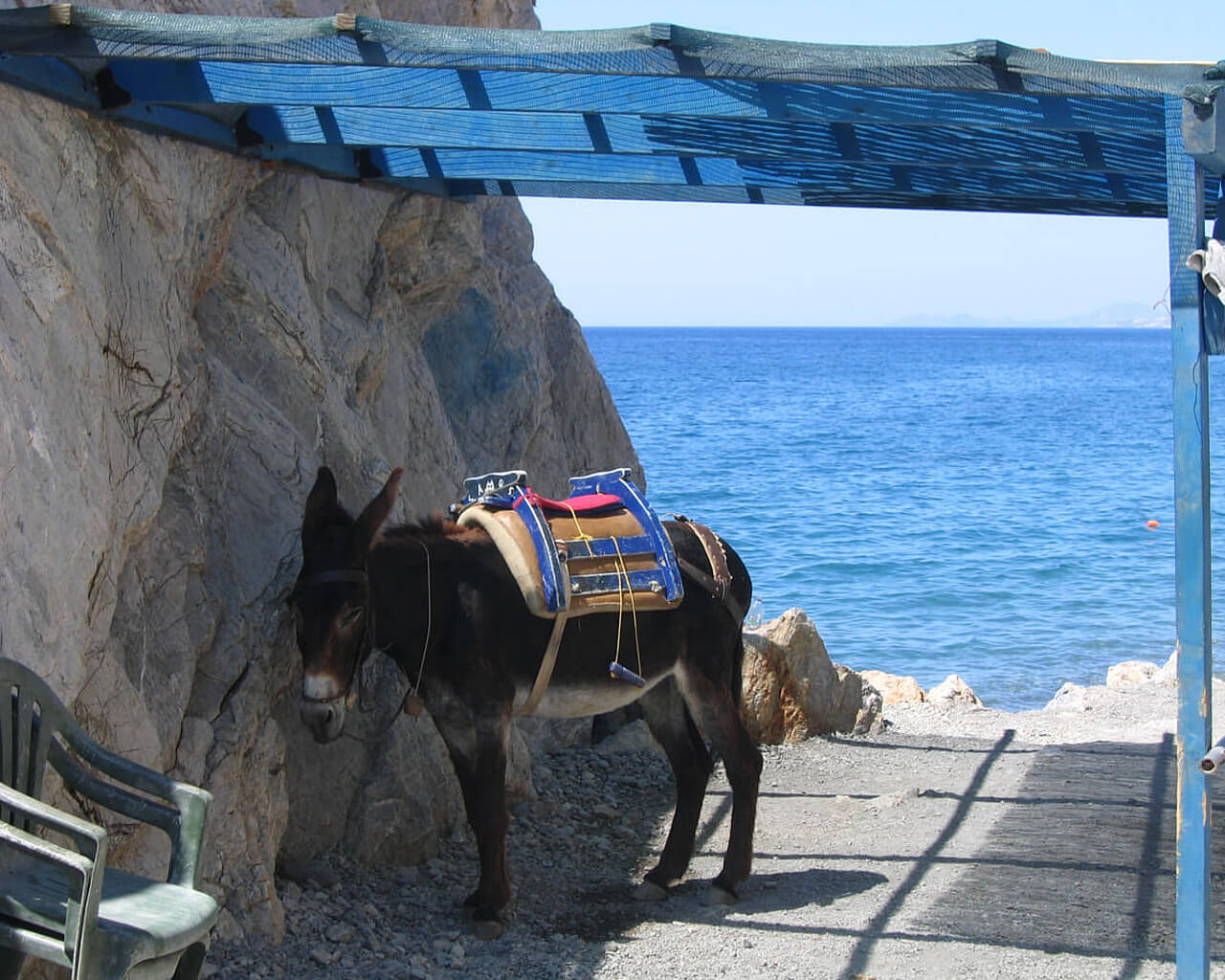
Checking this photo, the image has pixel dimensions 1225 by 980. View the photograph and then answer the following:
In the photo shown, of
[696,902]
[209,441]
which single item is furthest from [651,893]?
[209,441]

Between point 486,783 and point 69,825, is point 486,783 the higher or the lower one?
the lower one

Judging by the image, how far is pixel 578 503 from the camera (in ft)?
24.3

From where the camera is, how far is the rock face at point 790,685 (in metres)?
10.5

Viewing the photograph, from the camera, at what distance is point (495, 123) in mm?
7027

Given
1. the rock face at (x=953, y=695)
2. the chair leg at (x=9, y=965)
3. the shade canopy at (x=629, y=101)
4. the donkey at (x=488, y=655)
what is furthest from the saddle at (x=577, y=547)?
the rock face at (x=953, y=695)

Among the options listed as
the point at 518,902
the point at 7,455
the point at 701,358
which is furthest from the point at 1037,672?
the point at 701,358

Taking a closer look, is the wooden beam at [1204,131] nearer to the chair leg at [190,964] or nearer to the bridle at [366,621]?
the bridle at [366,621]

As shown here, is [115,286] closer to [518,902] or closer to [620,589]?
[620,589]

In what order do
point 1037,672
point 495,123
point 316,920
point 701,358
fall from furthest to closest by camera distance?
point 701,358 < point 1037,672 < point 495,123 < point 316,920

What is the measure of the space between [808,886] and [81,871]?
4.48 meters

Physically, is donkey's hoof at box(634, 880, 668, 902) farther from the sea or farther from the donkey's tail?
the sea

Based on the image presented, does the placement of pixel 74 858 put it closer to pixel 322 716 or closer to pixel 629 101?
pixel 322 716

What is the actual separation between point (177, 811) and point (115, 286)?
Answer: 240cm

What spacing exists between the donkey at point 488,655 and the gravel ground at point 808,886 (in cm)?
33
